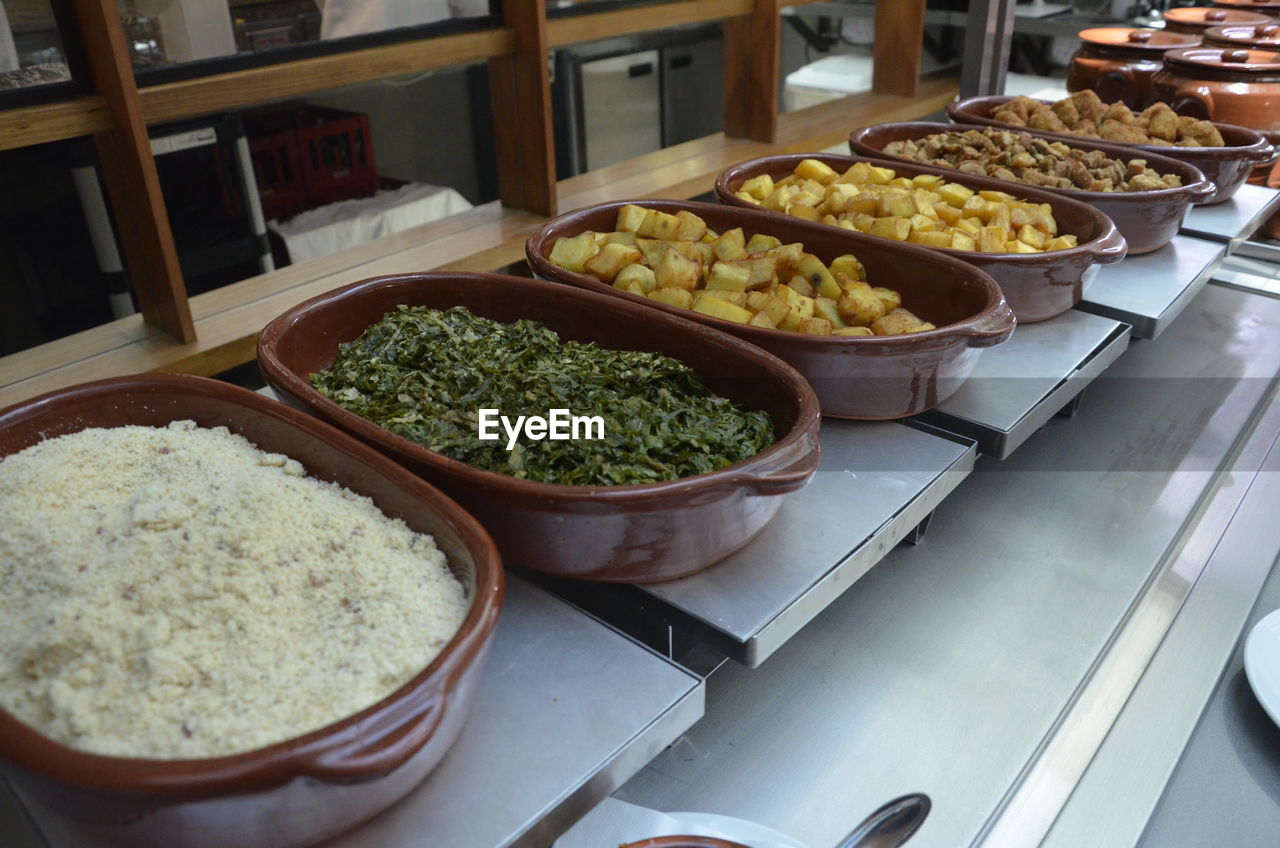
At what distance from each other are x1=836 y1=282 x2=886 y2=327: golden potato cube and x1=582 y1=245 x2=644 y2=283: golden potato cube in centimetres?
26

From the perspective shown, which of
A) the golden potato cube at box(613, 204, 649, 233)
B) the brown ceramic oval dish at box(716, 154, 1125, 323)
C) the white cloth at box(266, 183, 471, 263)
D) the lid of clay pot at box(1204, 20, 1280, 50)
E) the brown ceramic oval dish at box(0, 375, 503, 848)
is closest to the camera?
the brown ceramic oval dish at box(0, 375, 503, 848)

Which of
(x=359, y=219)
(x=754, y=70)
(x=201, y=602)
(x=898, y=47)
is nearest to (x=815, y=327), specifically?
(x=201, y=602)

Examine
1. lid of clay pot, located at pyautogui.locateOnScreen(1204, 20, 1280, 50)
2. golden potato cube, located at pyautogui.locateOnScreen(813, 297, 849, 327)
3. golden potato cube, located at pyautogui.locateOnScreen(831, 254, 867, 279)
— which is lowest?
golden potato cube, located at pyautogui.locateOnScreen(813, 297, 849, 327)

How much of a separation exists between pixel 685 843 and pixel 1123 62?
2.07 meters

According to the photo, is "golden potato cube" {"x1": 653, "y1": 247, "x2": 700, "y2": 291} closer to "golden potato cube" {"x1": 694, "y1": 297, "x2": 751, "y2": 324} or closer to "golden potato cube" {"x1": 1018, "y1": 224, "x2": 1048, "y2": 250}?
"golden potato cube" {"x1": 694, "y1": 297, "x2": 751, "y2": 324}

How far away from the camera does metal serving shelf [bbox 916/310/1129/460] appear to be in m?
1.10

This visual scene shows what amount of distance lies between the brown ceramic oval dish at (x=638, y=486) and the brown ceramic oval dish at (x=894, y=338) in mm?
64

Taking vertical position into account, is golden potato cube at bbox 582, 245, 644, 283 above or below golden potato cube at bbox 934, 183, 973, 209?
above

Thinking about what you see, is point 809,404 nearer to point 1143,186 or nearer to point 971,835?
point 971,835

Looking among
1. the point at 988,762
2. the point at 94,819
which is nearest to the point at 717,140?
the point at 988,762

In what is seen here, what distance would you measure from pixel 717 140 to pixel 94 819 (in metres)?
1.96

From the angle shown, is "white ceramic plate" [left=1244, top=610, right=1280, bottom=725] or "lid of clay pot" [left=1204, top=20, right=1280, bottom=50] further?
"lid of clay pot" [left=1204, top=20, right=1280, bottom=50]

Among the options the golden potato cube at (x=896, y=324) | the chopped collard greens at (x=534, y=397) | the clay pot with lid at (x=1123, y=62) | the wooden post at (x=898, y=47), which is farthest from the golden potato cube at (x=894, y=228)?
the wooden post at (x=898, y=47)

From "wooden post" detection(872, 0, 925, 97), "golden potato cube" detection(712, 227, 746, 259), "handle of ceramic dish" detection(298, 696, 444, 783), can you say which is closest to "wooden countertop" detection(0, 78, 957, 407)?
"wooden post" detection(872, 0, 925, 97)
